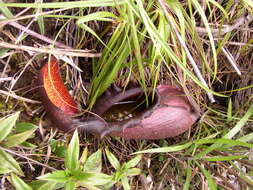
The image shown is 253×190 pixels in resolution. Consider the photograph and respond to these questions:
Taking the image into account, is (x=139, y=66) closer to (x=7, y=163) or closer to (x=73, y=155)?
(x=73, y=155)

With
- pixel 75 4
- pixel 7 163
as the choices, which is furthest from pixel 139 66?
pixel 7 163

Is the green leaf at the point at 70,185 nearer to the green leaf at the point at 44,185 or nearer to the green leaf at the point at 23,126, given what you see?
the green leaf at the point at 44,185

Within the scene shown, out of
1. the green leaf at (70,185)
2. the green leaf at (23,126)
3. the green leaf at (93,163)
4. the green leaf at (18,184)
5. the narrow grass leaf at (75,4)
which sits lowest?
the green leaf at (93,163)

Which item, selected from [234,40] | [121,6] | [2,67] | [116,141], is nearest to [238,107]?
[234,40]

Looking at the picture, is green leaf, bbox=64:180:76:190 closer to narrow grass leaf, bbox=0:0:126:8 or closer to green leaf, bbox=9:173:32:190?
green leaf, bbox=9:173:32:190

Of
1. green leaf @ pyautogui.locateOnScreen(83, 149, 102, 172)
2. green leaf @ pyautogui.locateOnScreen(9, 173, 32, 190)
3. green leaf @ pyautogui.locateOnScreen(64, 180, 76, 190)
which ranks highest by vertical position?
green leaf @ pyautogui.locateOnScreen(9, 173, 32, 190)

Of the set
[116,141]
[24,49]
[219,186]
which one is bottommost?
[219,186]

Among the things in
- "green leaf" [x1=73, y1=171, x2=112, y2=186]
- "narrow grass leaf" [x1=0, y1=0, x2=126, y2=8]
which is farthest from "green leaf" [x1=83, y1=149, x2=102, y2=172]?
"narrow grass leaf" [x1=0, y1=0, x2=126, y2=8]

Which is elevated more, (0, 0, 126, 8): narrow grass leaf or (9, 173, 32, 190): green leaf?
(0, 0, 126, 8): narrow grass leaf

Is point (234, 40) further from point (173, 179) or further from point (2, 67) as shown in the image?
point (2, 67)

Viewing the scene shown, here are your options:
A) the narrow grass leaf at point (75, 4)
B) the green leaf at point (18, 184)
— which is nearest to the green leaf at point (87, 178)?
the green leaf at point (18, 184)

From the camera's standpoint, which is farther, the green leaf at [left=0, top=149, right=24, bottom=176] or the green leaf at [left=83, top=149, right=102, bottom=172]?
the green leaf at [left=83, top=149, right=102, bottom=172]
